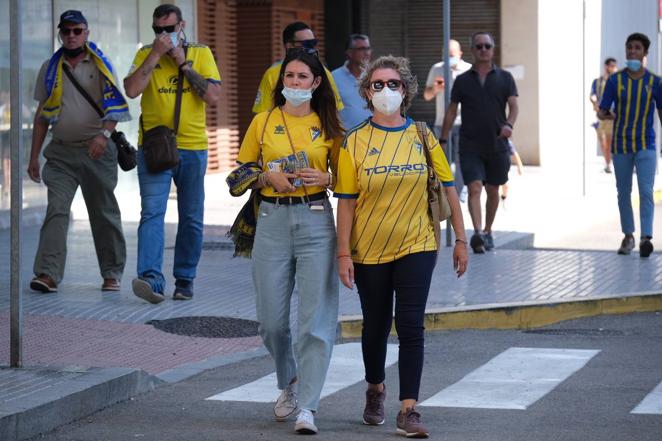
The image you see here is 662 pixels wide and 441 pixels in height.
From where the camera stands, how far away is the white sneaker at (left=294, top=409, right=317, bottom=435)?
22.6ft

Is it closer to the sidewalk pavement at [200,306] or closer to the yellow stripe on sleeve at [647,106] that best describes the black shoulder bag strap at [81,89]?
the sidewalk pavement at [200,306]

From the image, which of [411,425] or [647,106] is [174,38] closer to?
[411,425]

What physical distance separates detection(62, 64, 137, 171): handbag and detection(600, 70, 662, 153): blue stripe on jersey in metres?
4.93

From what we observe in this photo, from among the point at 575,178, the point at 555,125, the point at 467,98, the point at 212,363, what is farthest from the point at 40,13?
the point at 555,125

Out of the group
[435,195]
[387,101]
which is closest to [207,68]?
[387,101]

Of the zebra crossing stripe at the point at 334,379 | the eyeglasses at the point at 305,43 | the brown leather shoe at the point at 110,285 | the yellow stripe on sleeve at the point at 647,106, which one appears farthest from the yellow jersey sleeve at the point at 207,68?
the yellow stripe on sleeve at the point at 647,106

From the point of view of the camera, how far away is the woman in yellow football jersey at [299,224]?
7.02m

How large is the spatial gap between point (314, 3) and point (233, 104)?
12.2 ft

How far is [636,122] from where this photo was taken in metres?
13.8

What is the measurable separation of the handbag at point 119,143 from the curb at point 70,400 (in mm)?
3095

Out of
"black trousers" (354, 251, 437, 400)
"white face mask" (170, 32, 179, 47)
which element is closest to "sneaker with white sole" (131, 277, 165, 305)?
"white face mask" (170, 32, 179, 47)

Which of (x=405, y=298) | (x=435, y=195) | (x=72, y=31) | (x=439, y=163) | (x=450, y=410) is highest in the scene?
(x=72, y=31)

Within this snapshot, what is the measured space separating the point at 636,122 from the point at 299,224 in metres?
7.38

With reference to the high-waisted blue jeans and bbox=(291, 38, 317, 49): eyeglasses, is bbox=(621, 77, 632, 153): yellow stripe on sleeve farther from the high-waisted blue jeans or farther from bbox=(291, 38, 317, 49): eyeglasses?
the high-waisted blue jeans
